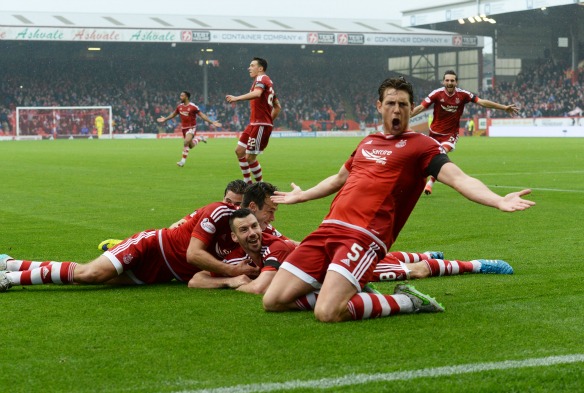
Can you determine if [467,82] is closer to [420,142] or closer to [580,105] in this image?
[580,105]

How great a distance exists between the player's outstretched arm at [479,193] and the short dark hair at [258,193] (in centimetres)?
162

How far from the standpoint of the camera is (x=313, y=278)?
623cm

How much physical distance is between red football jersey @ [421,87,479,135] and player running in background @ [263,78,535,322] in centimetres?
1114

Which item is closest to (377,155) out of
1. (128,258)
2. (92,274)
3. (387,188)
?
(387,188)

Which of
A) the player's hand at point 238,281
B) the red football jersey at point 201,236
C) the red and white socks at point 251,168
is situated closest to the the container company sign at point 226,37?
the red and white socks at point 251,168

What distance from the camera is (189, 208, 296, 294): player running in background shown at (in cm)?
694

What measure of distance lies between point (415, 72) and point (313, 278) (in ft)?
242

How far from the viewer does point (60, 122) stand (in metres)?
60.6

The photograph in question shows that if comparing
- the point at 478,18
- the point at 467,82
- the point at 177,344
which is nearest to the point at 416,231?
the point at 177,344

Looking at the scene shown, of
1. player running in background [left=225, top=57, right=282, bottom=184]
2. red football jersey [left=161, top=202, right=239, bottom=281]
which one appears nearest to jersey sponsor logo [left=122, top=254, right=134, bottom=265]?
red football jersey [left=161, top=202, right=239, bottom=281]

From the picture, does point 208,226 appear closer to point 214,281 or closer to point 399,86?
point 214,281

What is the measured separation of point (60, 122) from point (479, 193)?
188 feet

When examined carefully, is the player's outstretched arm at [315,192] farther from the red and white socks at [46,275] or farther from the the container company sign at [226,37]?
the the container company sign at [226,37]

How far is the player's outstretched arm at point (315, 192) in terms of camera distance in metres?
6.67
